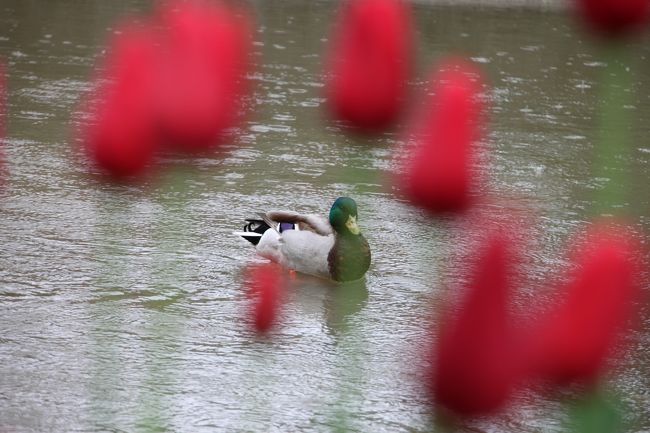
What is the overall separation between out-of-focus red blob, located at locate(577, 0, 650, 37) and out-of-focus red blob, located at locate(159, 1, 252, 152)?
31cm

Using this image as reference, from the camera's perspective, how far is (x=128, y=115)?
3.67 ft

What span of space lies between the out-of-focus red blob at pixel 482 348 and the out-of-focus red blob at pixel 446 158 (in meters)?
0.17

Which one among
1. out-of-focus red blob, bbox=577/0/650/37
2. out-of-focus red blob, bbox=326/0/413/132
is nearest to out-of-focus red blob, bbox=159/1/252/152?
out-of-focus red blob, bbox=326/0/413/132

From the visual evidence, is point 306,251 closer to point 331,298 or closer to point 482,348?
point 331,298

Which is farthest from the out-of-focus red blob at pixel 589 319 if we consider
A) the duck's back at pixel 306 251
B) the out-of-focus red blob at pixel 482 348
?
the duck's back at pixel 306 251

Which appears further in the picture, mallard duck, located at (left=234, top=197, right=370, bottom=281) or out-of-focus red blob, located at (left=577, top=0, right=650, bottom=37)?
mallard duck, located at (left=234, top=197, right=370, bottom=281)

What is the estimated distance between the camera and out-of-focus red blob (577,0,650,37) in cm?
96

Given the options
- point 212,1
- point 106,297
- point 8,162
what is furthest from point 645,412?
point 8,162

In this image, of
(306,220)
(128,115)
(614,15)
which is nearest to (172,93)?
(128,115)

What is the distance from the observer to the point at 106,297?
646 cm

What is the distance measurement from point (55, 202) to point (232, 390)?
12.6 feet

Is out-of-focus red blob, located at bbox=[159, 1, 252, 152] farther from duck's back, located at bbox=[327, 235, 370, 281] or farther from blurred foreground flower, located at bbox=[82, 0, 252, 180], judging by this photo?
duck's back, located at bbox=[327, 235, 370, 281]

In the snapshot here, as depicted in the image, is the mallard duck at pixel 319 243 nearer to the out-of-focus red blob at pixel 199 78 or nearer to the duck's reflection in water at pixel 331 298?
the duck's reflection in water at pixel 331 298

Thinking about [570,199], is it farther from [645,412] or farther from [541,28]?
[541,28]
